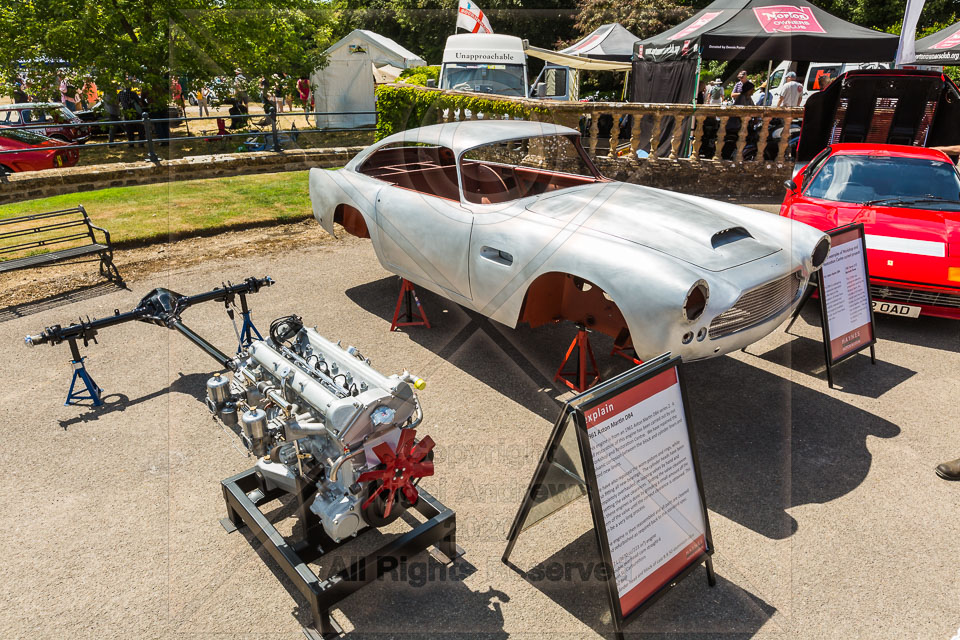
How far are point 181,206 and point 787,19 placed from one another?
11259mm

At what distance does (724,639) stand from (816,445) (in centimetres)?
193

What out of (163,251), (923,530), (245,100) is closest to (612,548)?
Result: (923,530)

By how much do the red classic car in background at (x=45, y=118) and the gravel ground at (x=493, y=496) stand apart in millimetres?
8865

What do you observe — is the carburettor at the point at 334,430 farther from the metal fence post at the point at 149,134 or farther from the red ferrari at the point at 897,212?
the metal fence post at the point at 149,134

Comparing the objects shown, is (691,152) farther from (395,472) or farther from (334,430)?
(334,430)

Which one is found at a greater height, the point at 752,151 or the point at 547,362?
the point at 752,151

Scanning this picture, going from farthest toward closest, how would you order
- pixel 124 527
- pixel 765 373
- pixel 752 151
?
pixel 752 151
pixel 765 373
pixel 124 527

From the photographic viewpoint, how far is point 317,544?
9.73ft

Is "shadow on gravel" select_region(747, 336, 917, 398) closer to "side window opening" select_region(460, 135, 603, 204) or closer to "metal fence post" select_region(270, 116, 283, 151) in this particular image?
"side window opening" select_region(460, 135, 603, 204)

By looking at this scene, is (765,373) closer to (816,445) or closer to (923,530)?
(816,445)

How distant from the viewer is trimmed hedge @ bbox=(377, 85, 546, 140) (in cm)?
1138

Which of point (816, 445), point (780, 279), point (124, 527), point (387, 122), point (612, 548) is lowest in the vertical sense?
point (124, 527)

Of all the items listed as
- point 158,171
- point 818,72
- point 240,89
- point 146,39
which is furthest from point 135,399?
point 818,72

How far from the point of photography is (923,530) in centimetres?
328
